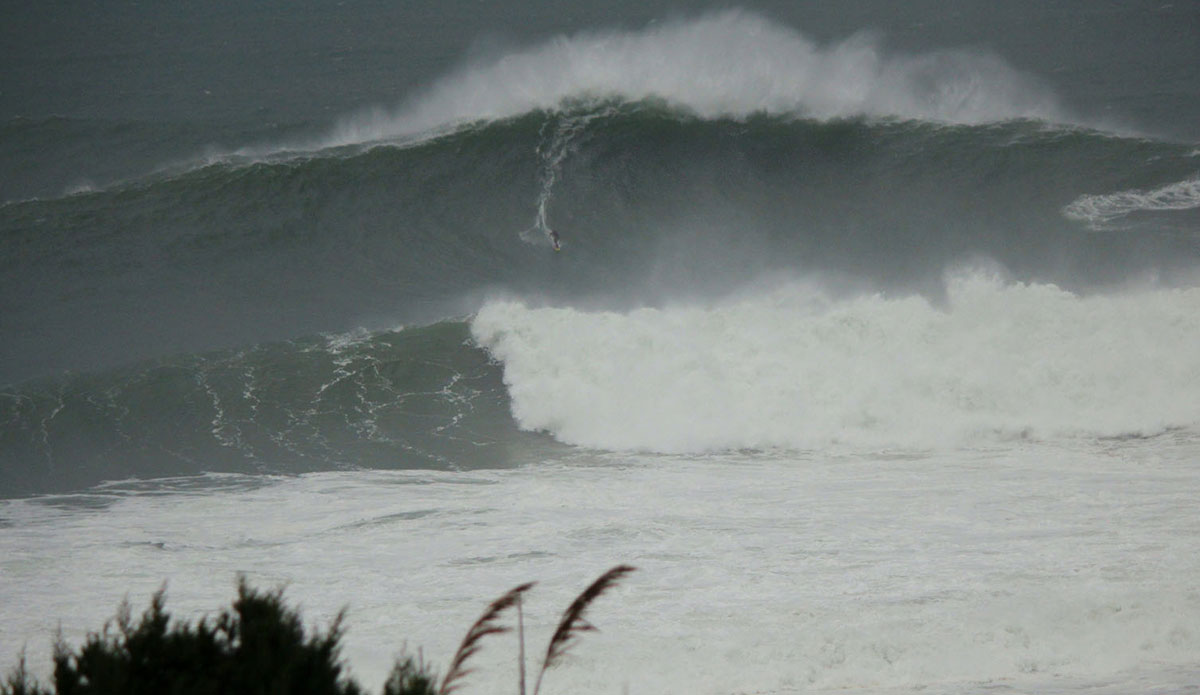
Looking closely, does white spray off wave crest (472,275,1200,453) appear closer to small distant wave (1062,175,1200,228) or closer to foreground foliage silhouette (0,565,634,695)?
small distant wave (1062,175,1200,228)

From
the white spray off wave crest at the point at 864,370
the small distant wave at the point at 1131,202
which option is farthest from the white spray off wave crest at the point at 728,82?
the white spray off wave crest at the point at 864,370

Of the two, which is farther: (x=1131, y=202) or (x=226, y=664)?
(x=1131, y=202)

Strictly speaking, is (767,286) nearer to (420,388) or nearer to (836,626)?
(420,388)

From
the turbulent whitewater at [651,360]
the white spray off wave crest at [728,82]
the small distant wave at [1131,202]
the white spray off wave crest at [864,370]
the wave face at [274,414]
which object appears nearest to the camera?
the turbulent whitewater at [651,360]

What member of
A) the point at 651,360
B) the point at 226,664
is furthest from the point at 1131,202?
the point at 226,664

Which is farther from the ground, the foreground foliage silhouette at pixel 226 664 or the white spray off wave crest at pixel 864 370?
the white spray off wave crest at pixel 864 370

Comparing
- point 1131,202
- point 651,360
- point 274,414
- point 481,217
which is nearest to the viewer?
point 274,414

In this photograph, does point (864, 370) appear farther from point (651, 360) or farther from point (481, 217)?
point (481, 217)

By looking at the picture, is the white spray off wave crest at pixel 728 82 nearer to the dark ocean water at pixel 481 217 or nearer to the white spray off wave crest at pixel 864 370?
the dark ocean water at pixel 481 217
